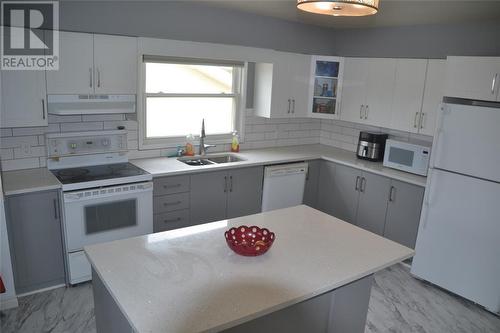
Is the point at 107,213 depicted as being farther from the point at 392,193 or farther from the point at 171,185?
the point at 392,193

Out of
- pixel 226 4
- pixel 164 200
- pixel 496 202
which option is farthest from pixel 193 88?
pixel 496 202

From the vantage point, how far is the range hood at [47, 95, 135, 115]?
3.22m

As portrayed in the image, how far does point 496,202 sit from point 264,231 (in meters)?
2.04

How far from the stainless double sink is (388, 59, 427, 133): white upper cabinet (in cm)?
174

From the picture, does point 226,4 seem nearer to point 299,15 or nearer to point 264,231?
point 299,15

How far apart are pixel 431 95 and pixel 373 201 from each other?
1.21 metres

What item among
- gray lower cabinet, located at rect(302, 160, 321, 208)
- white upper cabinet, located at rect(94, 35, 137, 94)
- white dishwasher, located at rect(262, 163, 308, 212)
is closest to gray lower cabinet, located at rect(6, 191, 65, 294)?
white upper cabinet, located at rect(94, 35, 137, 94)

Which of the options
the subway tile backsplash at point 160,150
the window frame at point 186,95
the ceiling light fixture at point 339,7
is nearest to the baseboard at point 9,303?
the subway tile backsplash at point 160,150

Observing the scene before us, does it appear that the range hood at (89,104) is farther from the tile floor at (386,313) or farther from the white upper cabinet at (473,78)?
the white upper cabinet at (473,78)

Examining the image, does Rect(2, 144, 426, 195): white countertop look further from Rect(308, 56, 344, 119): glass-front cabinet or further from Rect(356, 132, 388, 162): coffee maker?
Rect(308, 56, 344, 119): glass-front cabinet

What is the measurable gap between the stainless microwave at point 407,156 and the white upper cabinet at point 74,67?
9.82 ft

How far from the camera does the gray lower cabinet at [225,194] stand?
12.9ft

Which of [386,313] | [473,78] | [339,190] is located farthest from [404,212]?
[473,78]

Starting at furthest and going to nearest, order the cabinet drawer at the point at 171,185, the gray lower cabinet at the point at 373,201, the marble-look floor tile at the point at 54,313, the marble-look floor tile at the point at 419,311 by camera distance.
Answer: the gray lower cabinet at the point at 373,201
the cabinet drawer at the point at 171,185
the marble-look floor tile at the point at 419,311
the marble-look floor tile at the point at 54,313
